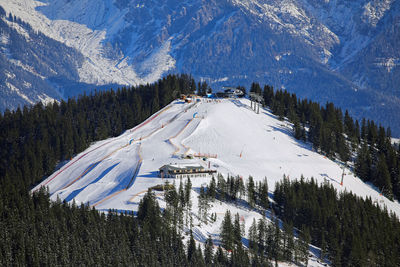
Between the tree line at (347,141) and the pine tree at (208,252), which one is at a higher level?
the tree line at (347,141)

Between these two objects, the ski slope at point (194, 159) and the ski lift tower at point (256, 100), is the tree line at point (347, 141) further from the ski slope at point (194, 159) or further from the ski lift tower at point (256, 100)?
the ski slope at point (194, 159)

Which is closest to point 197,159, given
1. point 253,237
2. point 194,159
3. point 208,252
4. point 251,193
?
point 194,159

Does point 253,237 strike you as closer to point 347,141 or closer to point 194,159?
point 194,159

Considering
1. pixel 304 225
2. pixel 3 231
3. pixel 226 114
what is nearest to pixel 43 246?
pixel 3 231

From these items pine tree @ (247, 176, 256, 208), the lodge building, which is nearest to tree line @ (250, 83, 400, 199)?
pine tree @ (247, 176, 256, 208)

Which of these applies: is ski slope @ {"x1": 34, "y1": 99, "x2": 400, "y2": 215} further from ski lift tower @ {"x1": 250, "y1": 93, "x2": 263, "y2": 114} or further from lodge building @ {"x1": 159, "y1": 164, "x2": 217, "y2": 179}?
ski lift tower @ {"x1": 250, "y1": 93, "x2": 263, "y2": 114}

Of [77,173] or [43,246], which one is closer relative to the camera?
[43,246]

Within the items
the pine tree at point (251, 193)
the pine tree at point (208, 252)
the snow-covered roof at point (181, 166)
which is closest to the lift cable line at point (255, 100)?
the snow-covered roof at point (181, 166)

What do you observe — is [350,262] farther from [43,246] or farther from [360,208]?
[43,246]
